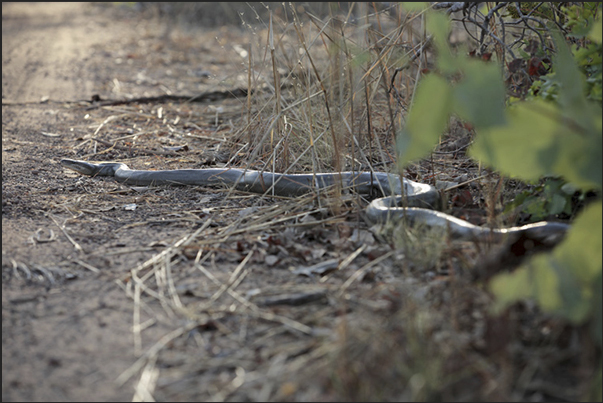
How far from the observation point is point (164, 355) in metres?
1.82

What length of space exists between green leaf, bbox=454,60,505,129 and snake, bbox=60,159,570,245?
803 millimetres

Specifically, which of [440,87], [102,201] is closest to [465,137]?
[102,201]

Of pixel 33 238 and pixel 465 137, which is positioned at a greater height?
pixel 465 137

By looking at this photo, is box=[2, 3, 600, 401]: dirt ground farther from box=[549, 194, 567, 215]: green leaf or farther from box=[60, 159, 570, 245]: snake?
box=[549, 194, 567, 215]: green leaf

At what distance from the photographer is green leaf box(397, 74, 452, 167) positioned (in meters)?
1.43

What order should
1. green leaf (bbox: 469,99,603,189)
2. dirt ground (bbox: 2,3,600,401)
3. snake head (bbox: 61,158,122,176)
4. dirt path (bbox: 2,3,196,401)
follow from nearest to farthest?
green leaf (bbox: 469,99,603,189), dirt ground (bbox: 2,3,600,401), dirt path (bbox: 2,3,196,401), snake head (bbox: 61,158,122,176)

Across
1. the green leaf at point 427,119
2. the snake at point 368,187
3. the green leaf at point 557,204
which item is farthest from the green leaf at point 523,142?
the green leaf at point 557,204

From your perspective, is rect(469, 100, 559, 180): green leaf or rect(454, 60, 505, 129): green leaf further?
rect(469, 100, 559, 180): green leaf

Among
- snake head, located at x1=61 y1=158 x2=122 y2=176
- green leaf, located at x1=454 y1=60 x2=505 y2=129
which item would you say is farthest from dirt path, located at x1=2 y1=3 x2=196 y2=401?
green leaf, located at x1=454 y1=60 x2=505 y2=129

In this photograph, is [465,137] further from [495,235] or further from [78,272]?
[78,272]

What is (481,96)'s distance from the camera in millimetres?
1409

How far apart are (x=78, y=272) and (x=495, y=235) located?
5.61 feet

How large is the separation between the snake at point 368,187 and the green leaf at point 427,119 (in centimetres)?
80

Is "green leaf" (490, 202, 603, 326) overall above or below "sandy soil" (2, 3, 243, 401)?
above
